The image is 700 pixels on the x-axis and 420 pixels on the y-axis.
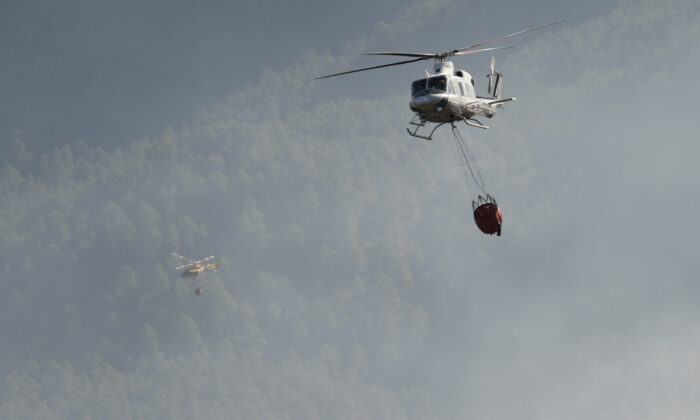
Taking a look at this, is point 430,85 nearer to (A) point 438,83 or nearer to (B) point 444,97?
(A) point 438,83

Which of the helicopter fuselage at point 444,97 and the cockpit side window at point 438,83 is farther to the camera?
the cockpit side window at point 438,83

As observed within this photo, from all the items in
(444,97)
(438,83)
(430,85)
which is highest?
(438,83)

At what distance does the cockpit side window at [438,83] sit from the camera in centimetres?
10119

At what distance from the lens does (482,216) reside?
104 m

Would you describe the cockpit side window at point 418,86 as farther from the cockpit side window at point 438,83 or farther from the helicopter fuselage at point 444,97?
the cockpit side window at point 438,83

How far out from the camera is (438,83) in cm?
10144

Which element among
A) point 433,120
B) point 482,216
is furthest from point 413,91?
Result: point 482,216

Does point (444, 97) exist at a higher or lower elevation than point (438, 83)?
lower

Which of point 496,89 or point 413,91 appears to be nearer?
point 413,91

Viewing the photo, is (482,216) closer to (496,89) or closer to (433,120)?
(433,120)

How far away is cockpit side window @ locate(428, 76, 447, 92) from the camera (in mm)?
101188

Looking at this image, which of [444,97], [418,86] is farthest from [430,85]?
[444,97]

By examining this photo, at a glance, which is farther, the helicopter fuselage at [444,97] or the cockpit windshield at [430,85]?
the cockpit windshield at [430,85]

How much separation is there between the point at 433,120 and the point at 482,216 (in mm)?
12009
